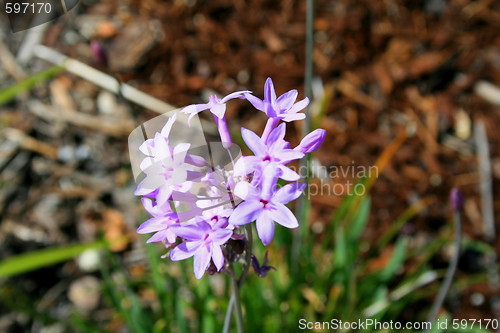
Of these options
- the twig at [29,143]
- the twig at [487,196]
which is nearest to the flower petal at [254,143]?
the twig at [487,196]

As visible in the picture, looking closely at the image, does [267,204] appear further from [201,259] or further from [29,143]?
[29,143]

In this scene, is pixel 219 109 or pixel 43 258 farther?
pixel 43 258

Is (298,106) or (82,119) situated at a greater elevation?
(82,119)

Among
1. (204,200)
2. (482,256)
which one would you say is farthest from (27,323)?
(482,256)

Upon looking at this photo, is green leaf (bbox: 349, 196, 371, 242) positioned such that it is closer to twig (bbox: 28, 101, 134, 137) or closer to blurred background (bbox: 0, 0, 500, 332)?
blurred background (bbox: 0, 0, 500, 332)

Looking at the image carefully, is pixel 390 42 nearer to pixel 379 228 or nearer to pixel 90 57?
pixel 379 228

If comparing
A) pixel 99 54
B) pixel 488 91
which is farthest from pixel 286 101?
pixel 488 91

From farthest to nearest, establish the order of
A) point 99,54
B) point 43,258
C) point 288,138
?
point 288,138 → point 43,258 → point 99,54
